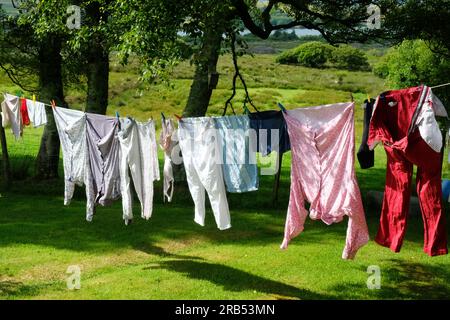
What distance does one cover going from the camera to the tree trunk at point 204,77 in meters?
11.5

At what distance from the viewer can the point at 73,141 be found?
8.14 m

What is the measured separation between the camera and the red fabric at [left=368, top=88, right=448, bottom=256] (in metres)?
5.48

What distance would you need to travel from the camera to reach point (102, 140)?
771 cm

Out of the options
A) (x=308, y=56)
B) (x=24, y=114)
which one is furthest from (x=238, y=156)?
(x=308, y=56)

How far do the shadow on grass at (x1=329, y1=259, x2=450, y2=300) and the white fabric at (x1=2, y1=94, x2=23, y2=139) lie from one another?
654 cm

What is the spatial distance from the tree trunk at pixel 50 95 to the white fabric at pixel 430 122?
11530mm

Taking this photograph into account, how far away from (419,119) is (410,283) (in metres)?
3.19

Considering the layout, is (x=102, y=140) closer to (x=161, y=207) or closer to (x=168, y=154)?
(x=168, y=154)

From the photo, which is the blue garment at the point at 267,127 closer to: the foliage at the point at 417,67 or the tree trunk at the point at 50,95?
the tree trunk at the point at 50,95

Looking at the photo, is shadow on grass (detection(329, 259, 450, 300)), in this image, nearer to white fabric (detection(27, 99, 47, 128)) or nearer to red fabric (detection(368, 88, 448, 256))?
red fabric (detection(368, 88, 448, 256))

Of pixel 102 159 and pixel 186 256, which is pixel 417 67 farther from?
pixel 102 159

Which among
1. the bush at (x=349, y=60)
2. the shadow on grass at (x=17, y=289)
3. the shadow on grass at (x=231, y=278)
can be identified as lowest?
the shadow on grass at (x=231, y=278)

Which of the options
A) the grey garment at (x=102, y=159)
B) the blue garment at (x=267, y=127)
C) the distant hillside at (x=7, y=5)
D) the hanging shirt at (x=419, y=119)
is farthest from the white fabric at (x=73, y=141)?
the distant hillside at (x=7, y=5)

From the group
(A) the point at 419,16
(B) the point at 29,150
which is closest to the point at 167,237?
(A) the point at 419,16
